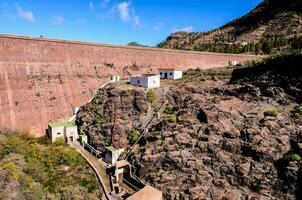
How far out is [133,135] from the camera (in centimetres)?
3134

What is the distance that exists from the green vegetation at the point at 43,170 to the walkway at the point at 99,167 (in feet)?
1.87

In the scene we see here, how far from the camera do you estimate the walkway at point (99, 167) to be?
25.5m

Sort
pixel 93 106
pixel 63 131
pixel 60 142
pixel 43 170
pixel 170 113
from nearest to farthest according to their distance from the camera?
1. pixel 43 170
2. pixel 60 142
3. pixel 63 131
4. pixel 170 113
5. pixel 93 106

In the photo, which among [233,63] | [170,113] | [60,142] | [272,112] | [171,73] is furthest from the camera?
[233,63]

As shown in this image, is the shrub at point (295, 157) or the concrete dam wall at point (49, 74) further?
the concrete dam wall at point (49, 74)

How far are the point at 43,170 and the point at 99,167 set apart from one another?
18.4ft

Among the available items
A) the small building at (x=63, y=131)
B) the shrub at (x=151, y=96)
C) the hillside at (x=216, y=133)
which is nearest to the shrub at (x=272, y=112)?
the hillside at (x=216, y=133)

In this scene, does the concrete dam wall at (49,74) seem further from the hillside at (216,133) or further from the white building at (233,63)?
the white building at (233,63)

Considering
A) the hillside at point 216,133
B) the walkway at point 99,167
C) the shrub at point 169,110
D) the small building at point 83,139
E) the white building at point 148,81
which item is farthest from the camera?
the white building at point 148,81

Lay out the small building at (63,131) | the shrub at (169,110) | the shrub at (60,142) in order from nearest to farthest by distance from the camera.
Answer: the shrub at (60,142) → the small building at (63,131) → the shrub at (169,110)

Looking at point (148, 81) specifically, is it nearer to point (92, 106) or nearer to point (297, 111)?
point (92, 106)

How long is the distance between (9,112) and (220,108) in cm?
2377

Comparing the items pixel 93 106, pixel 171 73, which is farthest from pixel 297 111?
pixel 93 106

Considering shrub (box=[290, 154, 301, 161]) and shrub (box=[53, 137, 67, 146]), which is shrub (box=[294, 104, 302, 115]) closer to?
shrub (box=[290, 154, 301, 161])
